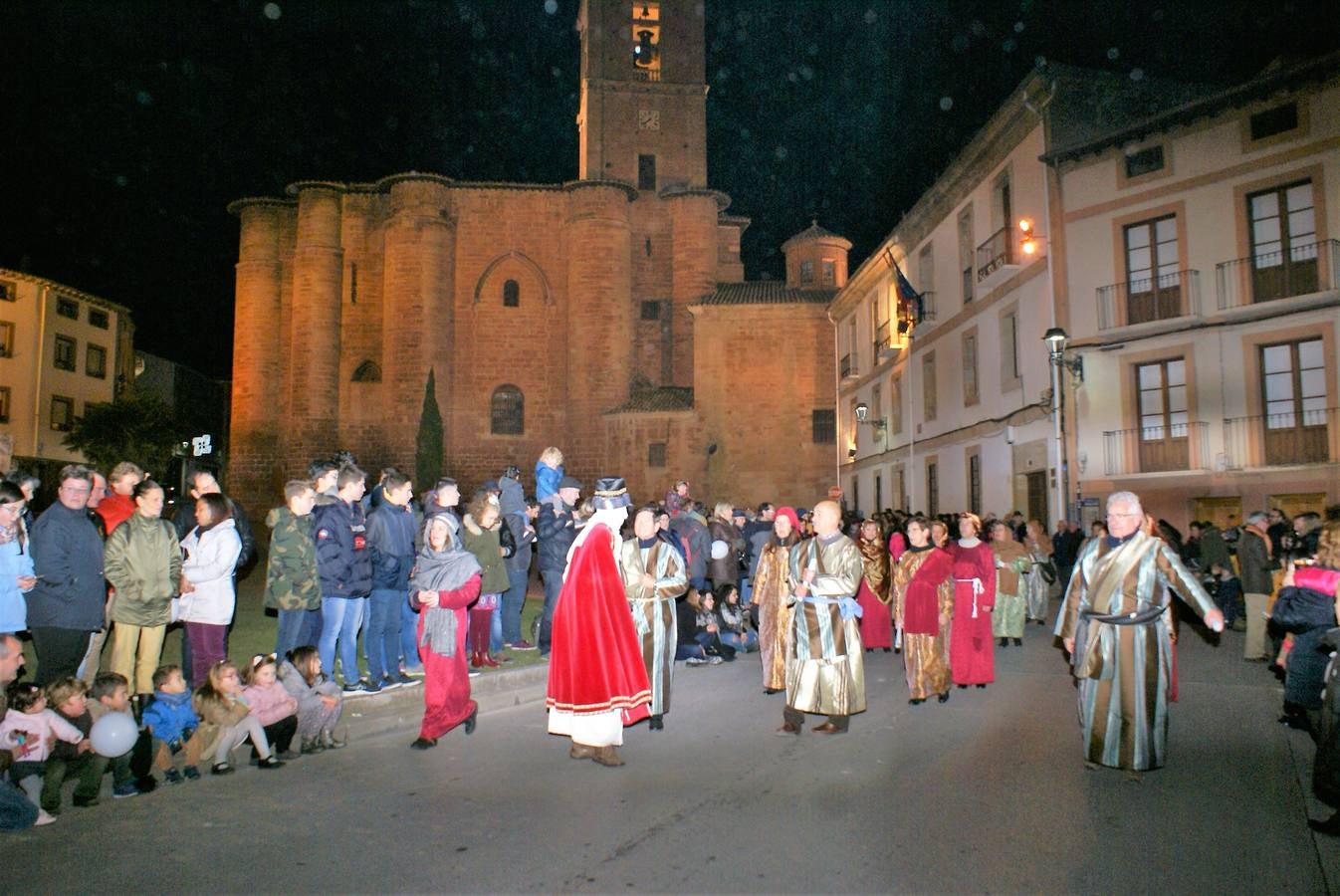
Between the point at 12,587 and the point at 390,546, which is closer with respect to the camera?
the point at 12,587

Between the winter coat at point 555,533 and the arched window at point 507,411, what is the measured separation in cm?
3055

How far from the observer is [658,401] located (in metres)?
38.1

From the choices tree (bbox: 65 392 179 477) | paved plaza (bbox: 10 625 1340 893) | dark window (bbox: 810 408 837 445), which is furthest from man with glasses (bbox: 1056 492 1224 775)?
tree (bbox: 65 392 179 477)

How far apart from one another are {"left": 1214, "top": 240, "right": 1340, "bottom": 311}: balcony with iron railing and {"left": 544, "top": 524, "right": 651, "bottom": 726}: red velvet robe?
52.6ft

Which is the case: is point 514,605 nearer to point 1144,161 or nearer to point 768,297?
point 1144,161

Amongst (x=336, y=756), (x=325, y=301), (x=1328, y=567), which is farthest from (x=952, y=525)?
(x=325, y=301)

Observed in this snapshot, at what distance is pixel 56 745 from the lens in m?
5.45

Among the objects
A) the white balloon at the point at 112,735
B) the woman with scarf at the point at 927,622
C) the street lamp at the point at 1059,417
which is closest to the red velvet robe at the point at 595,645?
the white balloon at the point at 112,735

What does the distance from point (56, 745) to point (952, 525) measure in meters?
16.0

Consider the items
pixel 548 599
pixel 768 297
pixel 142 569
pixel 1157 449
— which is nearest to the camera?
pixel 142 569

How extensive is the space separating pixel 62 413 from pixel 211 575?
4077 cm

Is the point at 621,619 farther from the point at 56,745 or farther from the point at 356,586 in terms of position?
the point at 56,745

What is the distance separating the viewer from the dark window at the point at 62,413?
4000 cm

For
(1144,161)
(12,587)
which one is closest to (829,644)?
(12,587)
